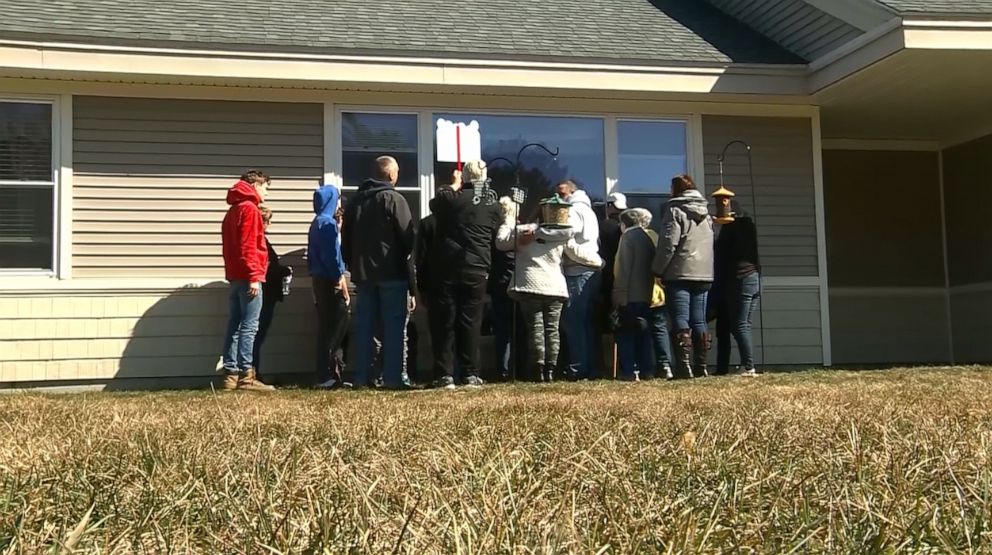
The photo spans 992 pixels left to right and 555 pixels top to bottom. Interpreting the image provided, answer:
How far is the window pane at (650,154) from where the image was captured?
9500mm

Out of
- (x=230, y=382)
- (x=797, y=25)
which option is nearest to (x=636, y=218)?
(x=797, y=25)

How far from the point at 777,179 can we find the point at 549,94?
265 centimetres

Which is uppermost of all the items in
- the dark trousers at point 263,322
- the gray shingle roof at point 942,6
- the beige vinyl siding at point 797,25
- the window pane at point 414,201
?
the beige vinyl siding at point 797,25

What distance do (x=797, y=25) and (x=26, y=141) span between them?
7.71m

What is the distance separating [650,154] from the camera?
376 inches

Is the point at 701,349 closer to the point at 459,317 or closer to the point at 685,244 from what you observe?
the point at 685,244

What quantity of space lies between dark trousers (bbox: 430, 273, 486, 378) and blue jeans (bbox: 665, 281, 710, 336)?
1.77 metres

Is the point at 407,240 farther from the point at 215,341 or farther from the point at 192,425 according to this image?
the point at 192,425

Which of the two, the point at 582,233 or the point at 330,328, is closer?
the point at 330,328

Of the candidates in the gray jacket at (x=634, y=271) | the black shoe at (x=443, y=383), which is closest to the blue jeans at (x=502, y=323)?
the gray jacket at (x=634, y=271)

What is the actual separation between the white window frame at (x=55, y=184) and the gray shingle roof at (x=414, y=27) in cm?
64

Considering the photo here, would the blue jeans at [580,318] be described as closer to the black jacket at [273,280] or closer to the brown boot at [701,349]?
the brown boot at [701,349]

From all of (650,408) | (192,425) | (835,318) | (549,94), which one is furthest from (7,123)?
(835,318)

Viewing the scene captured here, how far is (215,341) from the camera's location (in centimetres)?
847
